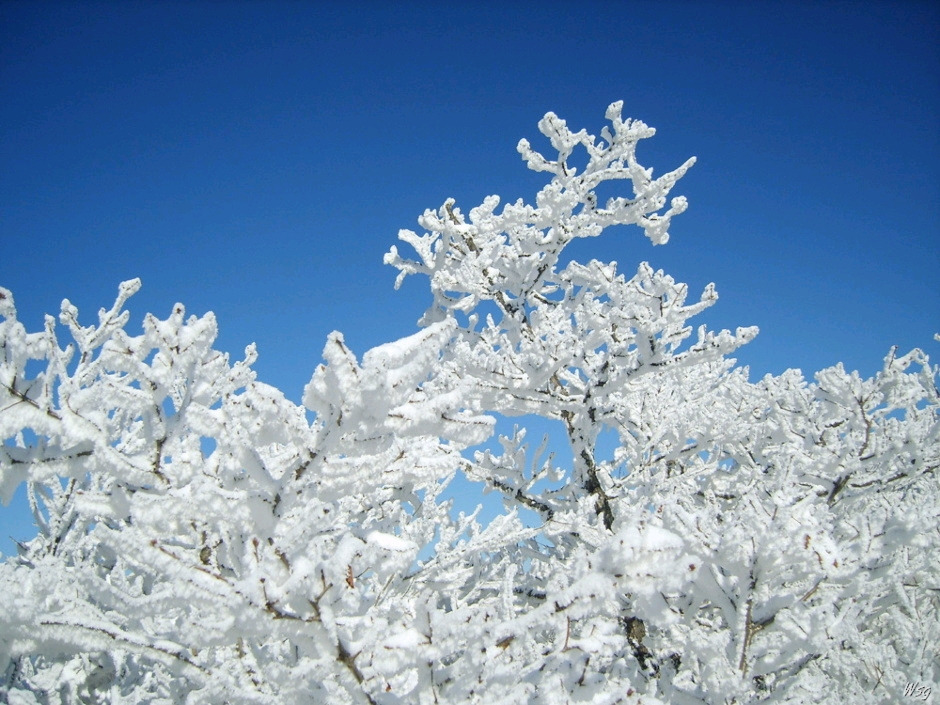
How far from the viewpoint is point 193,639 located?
140 cm

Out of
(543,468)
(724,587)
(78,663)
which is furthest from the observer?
(543,468)

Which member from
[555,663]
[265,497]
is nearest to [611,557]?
[555,663]

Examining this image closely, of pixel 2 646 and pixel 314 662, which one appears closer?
pixel 314 662

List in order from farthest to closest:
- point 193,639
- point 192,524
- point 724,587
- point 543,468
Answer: point 543,468 → point 724,587 → point 192,524 → point 193,639

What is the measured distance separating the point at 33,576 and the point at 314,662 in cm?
109

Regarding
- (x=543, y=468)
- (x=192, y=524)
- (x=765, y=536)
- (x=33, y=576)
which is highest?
(x=543, y=468)

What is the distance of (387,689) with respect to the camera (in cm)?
148

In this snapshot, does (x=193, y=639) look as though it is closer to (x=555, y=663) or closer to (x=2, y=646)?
(x=2, y=646)

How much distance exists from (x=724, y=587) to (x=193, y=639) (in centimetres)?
211

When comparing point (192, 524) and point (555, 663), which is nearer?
point (555, 663)

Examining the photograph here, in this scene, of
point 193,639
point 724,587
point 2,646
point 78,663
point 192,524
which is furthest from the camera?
point 78,663

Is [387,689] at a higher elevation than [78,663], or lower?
lower

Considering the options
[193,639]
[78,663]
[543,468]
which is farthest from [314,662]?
[78,663]

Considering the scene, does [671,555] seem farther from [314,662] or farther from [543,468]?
[543,468]
